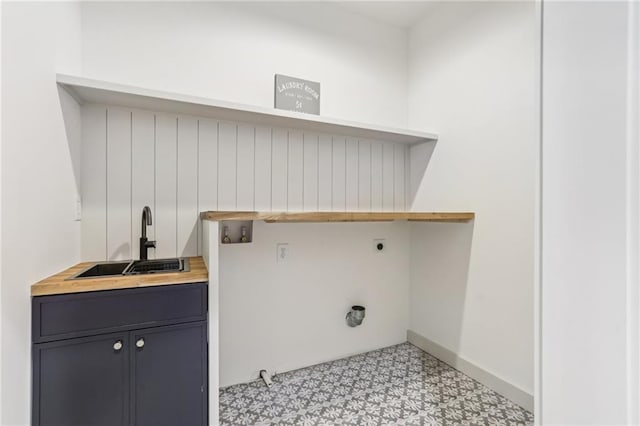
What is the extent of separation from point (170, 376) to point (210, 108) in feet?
4.63

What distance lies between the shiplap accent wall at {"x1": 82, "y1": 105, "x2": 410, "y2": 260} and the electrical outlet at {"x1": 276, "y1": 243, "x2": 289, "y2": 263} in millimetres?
276

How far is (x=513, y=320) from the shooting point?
77.4 inches

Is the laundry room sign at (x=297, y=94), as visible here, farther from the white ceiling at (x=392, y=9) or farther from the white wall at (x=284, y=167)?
the white ceiling at (x=392, y=9)

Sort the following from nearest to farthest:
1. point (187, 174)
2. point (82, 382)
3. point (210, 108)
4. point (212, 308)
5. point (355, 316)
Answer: point (82, 382)
point (212, 308)
point (210, 108)
point (187, 174)
point (355, 316)

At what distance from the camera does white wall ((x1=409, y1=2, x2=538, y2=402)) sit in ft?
6.26

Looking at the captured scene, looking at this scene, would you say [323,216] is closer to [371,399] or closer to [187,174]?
[187,174]

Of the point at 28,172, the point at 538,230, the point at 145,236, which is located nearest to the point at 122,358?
the point at 145,236

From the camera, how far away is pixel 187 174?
2.00 m

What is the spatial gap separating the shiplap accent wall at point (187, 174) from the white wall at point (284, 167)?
0.04 feet

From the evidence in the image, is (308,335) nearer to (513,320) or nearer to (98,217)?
(513,320)

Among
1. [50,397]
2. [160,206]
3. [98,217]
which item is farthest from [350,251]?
[50,397]

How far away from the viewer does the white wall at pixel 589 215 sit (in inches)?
17.0

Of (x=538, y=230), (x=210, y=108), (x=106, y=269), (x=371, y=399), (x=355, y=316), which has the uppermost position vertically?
(x=210, y=108)

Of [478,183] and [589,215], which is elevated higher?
[478,183]
